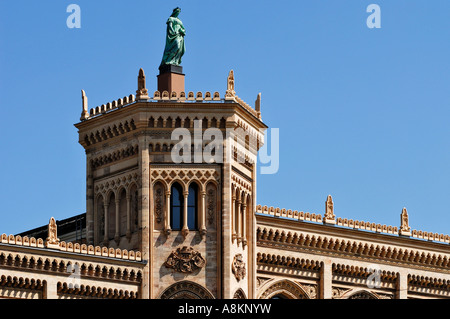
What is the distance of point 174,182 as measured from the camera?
7212 cm

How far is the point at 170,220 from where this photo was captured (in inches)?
2825

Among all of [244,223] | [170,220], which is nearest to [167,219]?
[170,220]

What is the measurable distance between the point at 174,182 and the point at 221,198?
2.27 meters

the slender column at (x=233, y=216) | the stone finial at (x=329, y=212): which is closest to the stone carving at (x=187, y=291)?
the slender column at (x=233, y=216)

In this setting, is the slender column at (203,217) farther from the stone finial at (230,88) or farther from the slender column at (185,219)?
the stone finial at (230,88)

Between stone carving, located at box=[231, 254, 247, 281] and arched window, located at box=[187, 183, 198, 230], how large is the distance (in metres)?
2.47

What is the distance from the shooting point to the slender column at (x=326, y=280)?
77.9 m

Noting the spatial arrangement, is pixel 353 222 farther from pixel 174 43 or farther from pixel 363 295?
pixel 174 43

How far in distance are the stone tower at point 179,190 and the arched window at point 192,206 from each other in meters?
0.05

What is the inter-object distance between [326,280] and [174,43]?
46.4 feet
